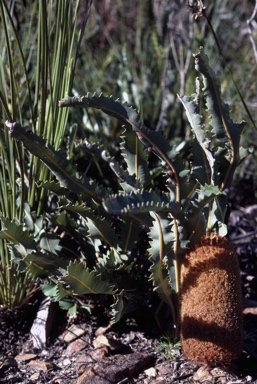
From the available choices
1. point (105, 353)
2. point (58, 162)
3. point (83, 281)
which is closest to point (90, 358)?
point (105, 353)

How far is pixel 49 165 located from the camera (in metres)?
1.36

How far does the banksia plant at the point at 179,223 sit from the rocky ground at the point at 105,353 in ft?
0.22

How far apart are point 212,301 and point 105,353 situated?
0.36 meters

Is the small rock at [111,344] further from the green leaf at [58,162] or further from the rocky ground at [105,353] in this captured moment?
the green leaf at [58,162]

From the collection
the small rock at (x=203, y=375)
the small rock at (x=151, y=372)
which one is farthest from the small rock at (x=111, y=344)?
the small rock at (x=203, y=375)

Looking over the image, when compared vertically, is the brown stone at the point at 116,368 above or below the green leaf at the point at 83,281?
below

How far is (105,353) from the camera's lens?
60.7 inches

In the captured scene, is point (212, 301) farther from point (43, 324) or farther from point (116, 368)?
Result: point (43, 324)

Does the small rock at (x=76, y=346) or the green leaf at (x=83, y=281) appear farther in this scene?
the small rock at (x=76, y=346)

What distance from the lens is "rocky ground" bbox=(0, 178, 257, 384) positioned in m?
1.43

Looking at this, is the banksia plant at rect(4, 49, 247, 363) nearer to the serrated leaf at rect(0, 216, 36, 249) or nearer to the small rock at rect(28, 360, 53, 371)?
the serrated leaf at rect(0, 216, 36, 249)

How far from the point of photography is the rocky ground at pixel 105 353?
1.43 metres

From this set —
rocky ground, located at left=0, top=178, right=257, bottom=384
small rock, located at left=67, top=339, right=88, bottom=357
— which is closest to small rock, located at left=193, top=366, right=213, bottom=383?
rocky ground, located at left=0, top=178, right=257, bottom=384

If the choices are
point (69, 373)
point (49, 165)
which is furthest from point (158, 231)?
point (69, 373)
